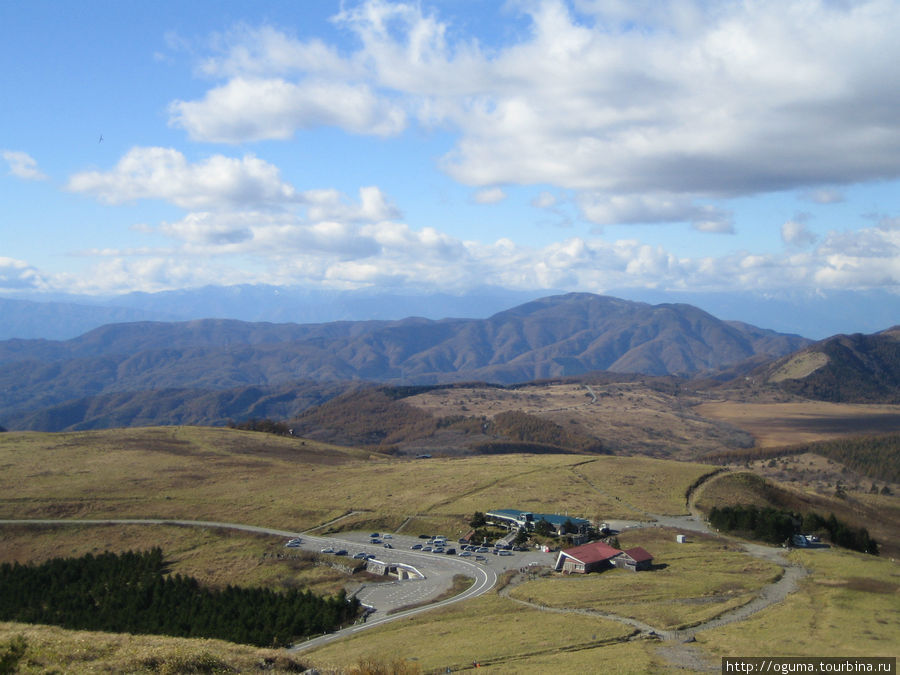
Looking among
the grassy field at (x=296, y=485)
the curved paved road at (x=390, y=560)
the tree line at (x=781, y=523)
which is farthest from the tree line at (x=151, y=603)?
the tree line at (x=781, y=523)

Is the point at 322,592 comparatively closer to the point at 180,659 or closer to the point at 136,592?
the point at 136,592

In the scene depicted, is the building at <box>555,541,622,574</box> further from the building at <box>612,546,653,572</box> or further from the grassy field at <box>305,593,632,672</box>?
the grassy field at <box>305,593,632,672</box>

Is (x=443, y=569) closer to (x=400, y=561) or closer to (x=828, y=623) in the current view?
(x=400, y=561)

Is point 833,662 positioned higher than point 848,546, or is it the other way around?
point 833,662

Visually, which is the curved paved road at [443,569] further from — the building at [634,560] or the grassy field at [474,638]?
the building at [634,560]

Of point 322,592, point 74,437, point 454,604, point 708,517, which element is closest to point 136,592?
point 322,592

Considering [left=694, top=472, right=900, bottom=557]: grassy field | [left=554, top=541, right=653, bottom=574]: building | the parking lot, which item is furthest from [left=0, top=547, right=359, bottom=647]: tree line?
[left=694, top=472, right=900, bottom=557]: grassy field

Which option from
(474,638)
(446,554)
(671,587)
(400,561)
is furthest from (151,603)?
(671,587)
